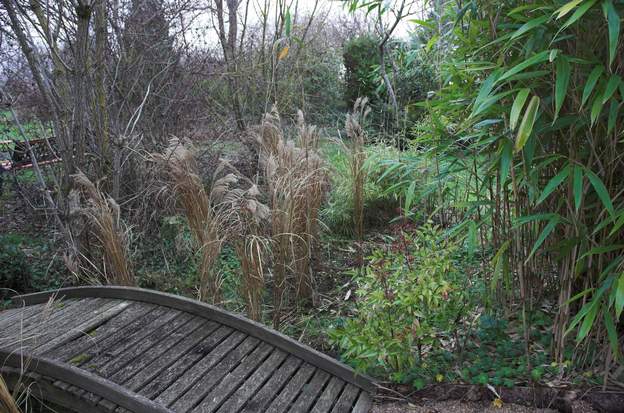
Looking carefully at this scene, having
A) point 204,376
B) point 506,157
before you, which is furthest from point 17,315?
point 506,157

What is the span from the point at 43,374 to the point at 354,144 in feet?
8.31

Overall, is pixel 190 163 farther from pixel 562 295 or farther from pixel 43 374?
pixel 562 295

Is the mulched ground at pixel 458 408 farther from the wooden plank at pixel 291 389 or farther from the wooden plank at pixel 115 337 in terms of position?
the wooden plank at pixel 115 337

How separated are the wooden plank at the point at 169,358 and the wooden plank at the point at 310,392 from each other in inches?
20.7

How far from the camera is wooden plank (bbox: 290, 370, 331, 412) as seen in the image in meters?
2.29

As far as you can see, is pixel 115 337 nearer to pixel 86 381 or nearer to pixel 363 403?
pixel 86 381

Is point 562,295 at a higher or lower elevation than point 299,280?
higher

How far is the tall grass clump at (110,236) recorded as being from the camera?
3.13 meters

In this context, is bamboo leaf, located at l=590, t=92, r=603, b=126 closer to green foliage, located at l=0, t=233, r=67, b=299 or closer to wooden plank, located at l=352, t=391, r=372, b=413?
wooden plank, located at l=352, t=391, r=372, b=413

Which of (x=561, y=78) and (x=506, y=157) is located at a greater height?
(x=561, y=78)

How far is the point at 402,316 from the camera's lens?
2.42 metres

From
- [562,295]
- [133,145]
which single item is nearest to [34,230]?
[133,145]

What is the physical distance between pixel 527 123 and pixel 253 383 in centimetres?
155

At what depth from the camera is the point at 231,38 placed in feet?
19.4
